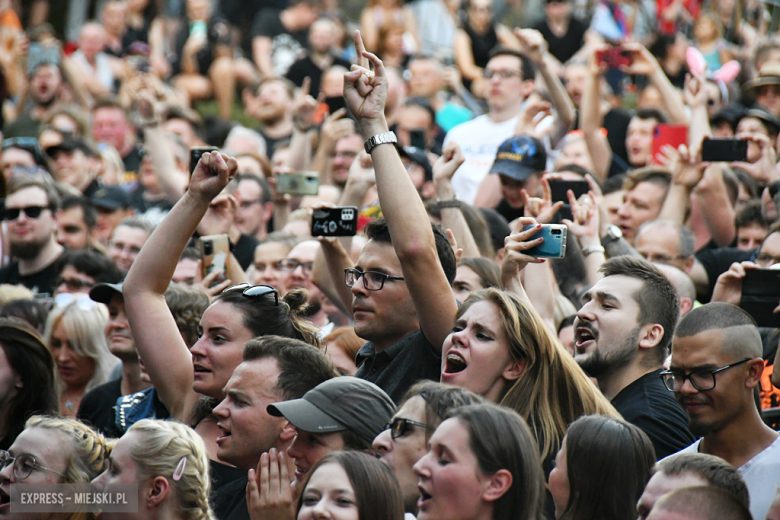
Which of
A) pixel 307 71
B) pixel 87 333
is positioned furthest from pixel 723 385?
pixel 307 71

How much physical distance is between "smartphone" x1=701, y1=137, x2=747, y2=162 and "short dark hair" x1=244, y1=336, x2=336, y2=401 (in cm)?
341

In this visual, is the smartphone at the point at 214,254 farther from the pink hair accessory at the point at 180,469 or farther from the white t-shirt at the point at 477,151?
the white t-shirt at the point at 477,151

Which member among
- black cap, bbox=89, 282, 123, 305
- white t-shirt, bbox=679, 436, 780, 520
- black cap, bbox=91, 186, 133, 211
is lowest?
black cap, bbox=91, 186, 133, 211

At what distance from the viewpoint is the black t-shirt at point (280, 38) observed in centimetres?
1264

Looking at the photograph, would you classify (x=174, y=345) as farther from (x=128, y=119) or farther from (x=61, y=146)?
(x=128, y=119)

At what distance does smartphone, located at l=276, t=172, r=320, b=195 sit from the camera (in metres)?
6.42

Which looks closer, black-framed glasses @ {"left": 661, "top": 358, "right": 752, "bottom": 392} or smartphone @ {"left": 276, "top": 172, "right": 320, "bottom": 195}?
black-framed glasses @ {"left": 661, "top": 358, "right": 752, "bottom": 392}

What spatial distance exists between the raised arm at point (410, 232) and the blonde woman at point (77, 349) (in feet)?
9.08

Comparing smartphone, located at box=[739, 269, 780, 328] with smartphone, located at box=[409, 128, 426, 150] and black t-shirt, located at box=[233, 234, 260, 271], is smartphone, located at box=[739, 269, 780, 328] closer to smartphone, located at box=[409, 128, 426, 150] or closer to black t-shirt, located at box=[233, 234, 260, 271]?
black t-shirt, located at box=[233, 234, 260, 271]

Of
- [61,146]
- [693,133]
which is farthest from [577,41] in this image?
[61,146]

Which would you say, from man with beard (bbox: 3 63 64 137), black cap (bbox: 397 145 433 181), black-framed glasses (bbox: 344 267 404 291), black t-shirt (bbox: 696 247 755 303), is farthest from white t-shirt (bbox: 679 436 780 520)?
man with beard (bbox: 3 63 64 137)

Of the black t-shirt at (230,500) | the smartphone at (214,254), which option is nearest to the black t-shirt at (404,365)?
the black t-shirt at (230,500)

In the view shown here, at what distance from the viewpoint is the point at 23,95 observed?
11188mm

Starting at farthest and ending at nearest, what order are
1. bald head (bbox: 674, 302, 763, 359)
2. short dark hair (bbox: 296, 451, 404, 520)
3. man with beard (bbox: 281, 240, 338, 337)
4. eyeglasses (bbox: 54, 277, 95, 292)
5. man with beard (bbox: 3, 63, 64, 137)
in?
man with beard (bbox: 3, 63, 64, 137), eyeglasses (bbox: 54, 277, 95, 292), man with beard (bbox: 281, 240, 338, 337), bald head (bbox: 674, 302, 763, 359), short dark hair (bbox: 296, 451, 404, 520)
